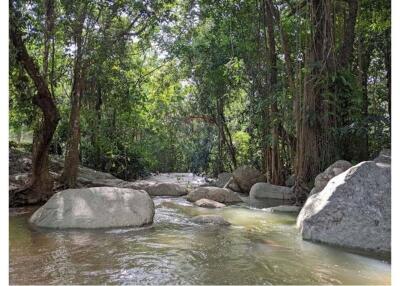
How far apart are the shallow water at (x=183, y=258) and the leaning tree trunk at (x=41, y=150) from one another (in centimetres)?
208

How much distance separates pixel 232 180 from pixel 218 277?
8613 millimetres

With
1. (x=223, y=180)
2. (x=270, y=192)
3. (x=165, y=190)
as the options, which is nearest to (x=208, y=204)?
(x=270, y=192)

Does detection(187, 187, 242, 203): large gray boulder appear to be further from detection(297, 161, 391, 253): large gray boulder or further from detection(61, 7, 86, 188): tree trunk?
detection(297, 161, 391, 253): large gray boulder

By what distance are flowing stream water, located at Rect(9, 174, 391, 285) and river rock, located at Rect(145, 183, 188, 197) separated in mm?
4269

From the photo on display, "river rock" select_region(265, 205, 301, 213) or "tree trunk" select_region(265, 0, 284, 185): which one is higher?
"tree trunk" select_region(265, 0, 284, 185)

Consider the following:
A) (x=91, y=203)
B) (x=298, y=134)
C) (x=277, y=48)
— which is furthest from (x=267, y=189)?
(x=91, y=203)

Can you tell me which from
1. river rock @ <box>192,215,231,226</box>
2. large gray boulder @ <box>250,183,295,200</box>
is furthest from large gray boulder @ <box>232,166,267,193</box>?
river rock @ <box>192,215,231,226</box>

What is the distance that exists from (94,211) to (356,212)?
3.24 m

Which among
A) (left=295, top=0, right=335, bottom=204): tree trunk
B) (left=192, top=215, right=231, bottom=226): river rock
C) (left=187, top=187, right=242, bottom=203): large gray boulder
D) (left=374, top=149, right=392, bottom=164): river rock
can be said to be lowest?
(left=192, top=215, right=231, bottom=226): river rock

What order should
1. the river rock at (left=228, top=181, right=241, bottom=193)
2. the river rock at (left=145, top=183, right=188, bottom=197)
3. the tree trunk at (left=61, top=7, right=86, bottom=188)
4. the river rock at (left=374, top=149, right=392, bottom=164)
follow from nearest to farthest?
the river rock at (left=374, top=149, right=392, bottom=164) < the tree trunk at (left=61, top=7, right=86, bottom=188) < the river rock at (left=145, top=183, right=188, bottom=197) < the river rock at (left=228, top=181, right=241, bottom=193)

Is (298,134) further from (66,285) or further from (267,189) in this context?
(66,285)

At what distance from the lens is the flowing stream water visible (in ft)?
10.8

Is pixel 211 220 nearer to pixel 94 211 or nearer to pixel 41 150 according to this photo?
pixel 94 211

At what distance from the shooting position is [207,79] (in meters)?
12.2
